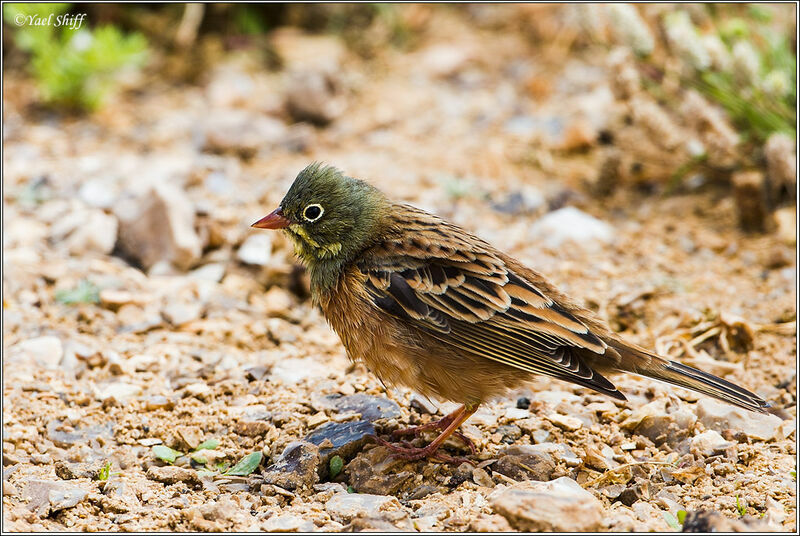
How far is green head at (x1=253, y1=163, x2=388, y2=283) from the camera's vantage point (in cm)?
497

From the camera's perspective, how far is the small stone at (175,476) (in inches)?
170

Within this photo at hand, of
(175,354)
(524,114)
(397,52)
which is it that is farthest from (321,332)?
(397,52)

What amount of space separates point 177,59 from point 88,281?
4.20 m

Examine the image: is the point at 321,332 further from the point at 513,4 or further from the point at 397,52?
the point at 513,4

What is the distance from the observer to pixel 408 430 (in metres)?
4.74

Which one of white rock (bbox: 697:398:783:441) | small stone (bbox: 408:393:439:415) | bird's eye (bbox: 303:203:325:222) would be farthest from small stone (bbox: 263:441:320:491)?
white rock (bbox: 697:398:783:441)

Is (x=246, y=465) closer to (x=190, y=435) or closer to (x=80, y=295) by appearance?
(x=190, y=435)

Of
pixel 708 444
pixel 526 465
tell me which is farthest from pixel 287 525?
pixel 708 444

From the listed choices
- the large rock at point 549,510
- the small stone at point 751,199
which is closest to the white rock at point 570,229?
the small stone at point 751,199

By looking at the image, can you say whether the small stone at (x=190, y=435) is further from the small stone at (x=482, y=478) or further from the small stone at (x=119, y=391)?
the small stone at (x=482, y=478)

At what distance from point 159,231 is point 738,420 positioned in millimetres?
4166

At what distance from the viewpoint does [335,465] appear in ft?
14.7

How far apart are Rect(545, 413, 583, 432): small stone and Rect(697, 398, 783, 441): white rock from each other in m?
0.70

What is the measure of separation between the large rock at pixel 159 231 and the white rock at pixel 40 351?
1186 mm
